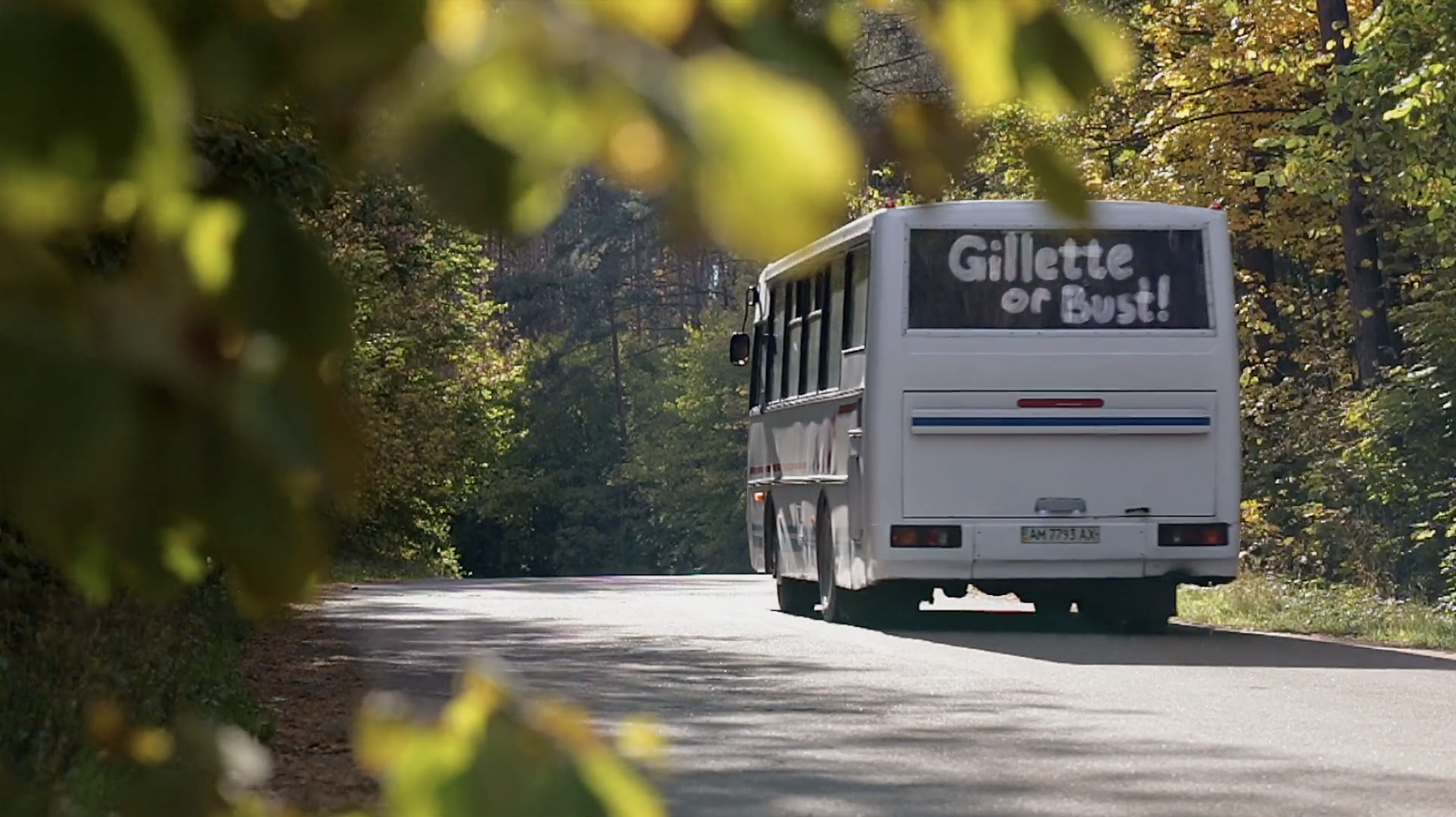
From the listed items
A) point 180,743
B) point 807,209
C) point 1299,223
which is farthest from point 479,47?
point 1299,223

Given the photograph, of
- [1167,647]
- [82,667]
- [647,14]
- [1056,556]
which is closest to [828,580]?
[1056,556]

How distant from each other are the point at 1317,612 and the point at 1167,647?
4444mm

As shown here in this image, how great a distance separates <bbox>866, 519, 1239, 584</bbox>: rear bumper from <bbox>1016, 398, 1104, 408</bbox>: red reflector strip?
85 cm

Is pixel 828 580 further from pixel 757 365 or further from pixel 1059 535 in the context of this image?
pixel 757 365

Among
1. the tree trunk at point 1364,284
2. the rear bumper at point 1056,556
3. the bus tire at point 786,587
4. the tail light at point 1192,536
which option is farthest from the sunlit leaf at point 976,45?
the tree trunk at point 1364,284

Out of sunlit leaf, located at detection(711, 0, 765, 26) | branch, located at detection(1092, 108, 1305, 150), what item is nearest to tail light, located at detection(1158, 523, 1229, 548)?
branch, located at detection(1092, 108, 1305, 150)

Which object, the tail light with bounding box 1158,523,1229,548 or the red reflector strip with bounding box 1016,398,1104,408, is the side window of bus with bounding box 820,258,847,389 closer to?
the red reflector strip with bounding box 1016,398,1104,408

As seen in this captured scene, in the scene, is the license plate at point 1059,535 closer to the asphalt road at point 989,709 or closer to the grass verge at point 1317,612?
the asphalt road at point 989,709

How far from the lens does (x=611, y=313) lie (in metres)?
94.2

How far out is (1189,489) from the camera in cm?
1962

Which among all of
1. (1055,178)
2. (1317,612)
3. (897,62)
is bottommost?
(1055,178)

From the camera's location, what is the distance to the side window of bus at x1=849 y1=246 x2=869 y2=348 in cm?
1998

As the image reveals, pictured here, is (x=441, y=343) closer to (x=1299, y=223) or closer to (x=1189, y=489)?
(x=1299, y=223)

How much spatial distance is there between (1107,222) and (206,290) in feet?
1.89
